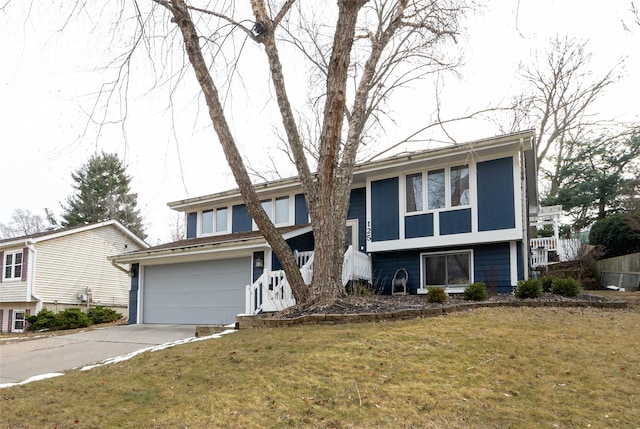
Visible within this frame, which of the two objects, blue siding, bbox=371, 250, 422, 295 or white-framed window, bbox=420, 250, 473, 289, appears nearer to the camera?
white-framed window, bbox=420, 250, 473, 289

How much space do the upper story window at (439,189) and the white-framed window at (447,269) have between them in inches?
54.4

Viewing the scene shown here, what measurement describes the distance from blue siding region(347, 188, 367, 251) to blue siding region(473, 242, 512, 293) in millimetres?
3333

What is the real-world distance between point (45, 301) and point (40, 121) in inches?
585

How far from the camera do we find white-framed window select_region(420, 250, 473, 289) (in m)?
12.7

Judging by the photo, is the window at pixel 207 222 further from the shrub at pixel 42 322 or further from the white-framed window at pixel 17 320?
the white-framed window at pixel 17 320

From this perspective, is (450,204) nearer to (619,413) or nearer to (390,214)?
(390,214)

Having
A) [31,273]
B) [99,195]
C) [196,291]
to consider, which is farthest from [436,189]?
[99,195]

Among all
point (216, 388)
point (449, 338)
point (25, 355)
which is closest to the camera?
point (216, 388)

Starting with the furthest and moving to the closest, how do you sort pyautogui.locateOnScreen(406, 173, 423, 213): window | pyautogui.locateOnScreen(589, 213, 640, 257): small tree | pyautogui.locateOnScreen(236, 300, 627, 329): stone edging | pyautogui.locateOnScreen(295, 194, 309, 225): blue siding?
pyautogui.locateOnScreen(589, 213, 640, 257): small tree → pyautogui.locateOnScreen(295, 194, 309, 225): blue siding → pyautogui.locateOnScreen(406, 173, 423, 213): window → pyautogui.locateOnScreen(236, 300, 627, 329): stone edging

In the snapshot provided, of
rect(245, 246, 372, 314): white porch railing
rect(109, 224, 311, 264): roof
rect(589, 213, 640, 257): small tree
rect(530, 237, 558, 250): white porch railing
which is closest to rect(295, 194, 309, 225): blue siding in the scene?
rect(109, 224, 311, 264): roof

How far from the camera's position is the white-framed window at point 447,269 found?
1275 centimetres

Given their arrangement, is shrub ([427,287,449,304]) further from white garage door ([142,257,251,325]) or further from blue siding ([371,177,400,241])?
white garage door ([142,257,251,325])

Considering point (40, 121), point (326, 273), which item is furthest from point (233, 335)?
point (40, 121)

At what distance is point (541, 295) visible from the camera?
1080 cm
